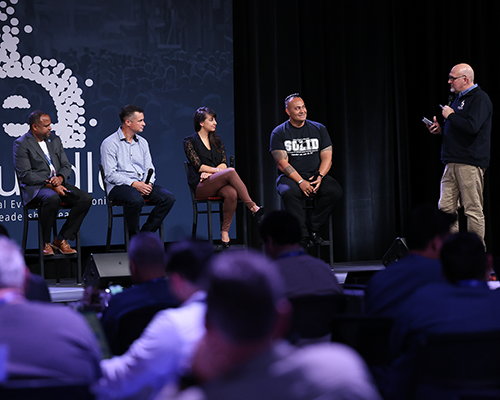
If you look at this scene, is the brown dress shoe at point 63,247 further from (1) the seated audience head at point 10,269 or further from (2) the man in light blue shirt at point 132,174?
(1) the seated audience head at point 10,269

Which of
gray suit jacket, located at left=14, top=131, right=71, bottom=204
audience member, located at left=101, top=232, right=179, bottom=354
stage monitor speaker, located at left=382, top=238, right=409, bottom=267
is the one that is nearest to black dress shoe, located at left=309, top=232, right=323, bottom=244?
stage monitor speaker, located at left=382, top=238, right=409, bottom=267

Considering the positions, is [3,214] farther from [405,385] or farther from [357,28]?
[405,385]

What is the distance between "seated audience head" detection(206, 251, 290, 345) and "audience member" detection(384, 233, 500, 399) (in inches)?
33.7

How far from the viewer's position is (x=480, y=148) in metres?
5.04

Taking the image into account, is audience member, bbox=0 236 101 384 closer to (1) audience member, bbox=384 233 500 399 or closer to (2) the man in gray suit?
(1) audience member, bbox=384 233 500 399

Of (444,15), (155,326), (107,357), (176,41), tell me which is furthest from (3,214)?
(444,15)

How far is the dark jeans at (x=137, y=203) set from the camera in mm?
4805

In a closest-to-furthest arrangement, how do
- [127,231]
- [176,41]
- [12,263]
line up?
[12,263] < [127,231] < [176,41]

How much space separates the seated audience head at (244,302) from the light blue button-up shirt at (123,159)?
168 inches

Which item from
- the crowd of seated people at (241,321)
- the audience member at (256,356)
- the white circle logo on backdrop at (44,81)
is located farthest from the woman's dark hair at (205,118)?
the audience member at (256,356)

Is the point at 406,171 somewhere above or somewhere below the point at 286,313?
above

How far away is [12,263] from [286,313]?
0.80 m

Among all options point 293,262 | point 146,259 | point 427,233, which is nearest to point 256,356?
point 146,259

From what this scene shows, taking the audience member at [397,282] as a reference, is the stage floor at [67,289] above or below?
below
